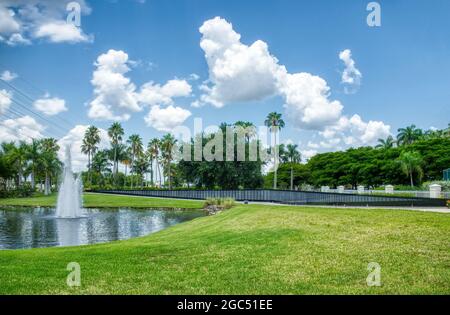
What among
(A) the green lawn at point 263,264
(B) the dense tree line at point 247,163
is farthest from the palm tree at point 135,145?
(A) the green lawn at point 263,264

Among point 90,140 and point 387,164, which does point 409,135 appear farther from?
point 90,140

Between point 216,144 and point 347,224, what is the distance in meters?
51.6

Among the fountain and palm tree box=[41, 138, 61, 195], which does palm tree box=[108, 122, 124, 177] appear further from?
the fountain

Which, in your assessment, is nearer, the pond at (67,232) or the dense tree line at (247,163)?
the pond at (67,232)

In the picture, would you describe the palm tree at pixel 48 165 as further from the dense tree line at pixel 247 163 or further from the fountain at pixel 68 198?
the fountain at pixel 68 198

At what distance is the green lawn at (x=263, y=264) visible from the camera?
817 cm

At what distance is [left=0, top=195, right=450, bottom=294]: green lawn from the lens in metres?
8.17

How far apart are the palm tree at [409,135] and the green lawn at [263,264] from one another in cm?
9833

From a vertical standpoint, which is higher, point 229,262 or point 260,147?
point 260,147
